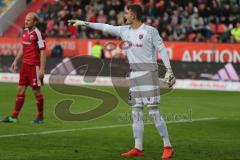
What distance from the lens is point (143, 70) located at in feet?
37.6

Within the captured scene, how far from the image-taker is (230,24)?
3359 centimetres

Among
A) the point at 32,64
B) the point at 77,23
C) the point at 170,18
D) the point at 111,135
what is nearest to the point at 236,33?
the point at 170,18

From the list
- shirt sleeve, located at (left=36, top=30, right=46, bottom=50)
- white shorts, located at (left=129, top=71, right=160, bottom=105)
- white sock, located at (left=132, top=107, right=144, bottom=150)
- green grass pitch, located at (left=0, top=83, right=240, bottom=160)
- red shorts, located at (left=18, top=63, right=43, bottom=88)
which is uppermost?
shirt sleeve, located at (left=36, top=30, right=46, bottom=50)

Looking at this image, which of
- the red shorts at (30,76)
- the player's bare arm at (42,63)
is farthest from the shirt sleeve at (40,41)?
the red shorts at (30,76)

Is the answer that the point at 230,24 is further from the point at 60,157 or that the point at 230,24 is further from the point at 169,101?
the point at 60,157

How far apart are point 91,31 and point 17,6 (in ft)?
28.7

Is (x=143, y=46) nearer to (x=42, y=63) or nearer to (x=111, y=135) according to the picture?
(x=111, y=135)

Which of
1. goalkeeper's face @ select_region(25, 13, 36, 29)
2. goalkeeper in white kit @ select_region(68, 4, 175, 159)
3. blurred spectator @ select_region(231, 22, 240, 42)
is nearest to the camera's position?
goalkeeper in white kit @ select_region(68, 4, 175, 159)

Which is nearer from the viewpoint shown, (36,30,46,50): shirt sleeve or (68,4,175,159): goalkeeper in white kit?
(68,4,175,159): goalkeeper in white kit

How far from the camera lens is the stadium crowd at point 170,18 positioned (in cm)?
3347

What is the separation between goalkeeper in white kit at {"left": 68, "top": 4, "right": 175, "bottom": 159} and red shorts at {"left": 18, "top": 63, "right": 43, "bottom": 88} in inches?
186

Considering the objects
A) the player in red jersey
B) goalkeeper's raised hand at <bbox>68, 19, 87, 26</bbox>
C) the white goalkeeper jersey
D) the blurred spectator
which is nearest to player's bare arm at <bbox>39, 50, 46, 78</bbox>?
the player in red jersey

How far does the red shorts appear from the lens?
16.0m

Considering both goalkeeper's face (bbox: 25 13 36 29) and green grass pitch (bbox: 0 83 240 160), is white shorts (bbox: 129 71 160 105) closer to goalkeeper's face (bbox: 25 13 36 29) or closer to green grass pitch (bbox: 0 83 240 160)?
green grass pitch (bbox: 0 83 240 160)
